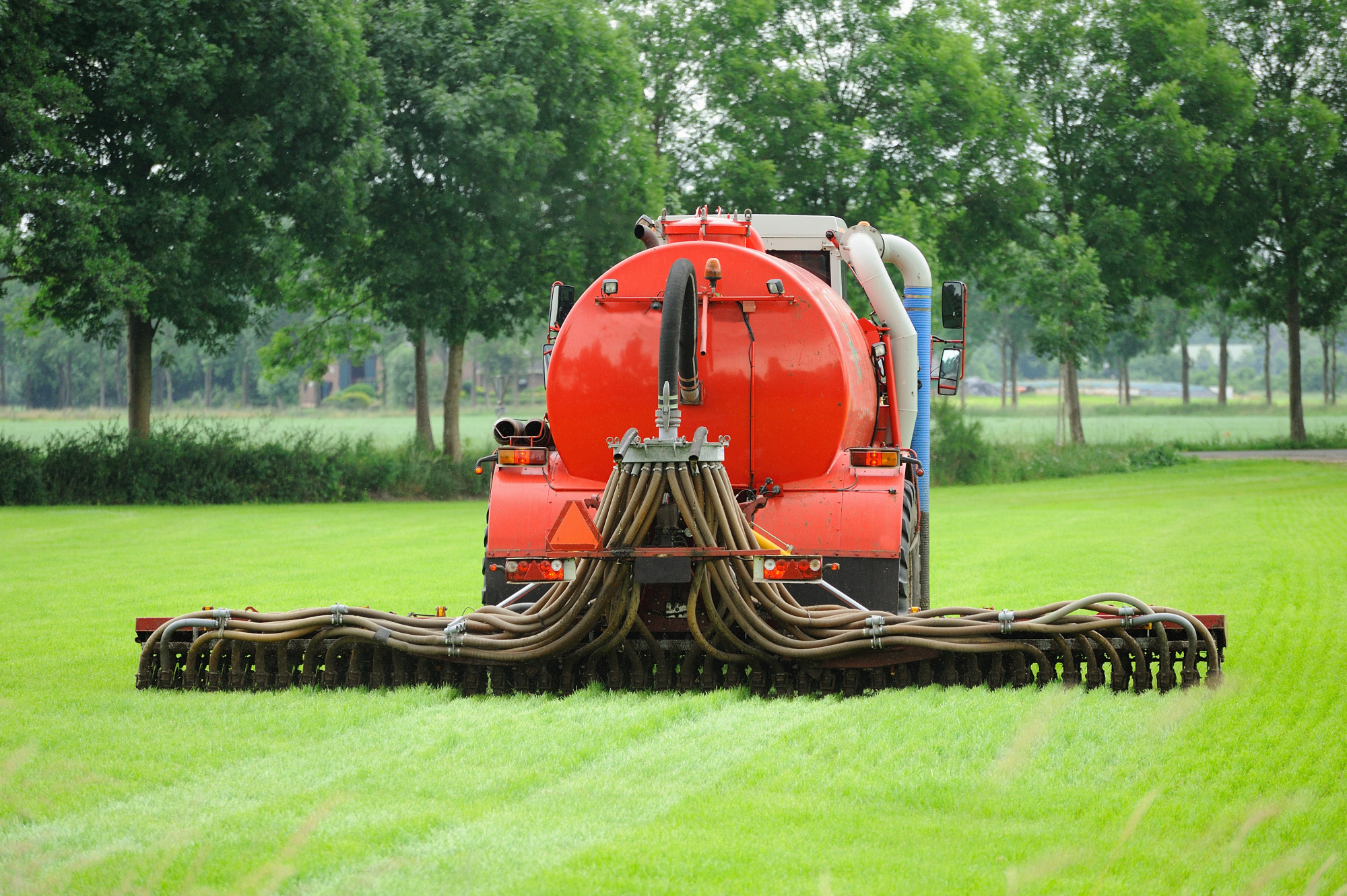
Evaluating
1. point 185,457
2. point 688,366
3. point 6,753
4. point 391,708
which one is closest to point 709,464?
point 688,366

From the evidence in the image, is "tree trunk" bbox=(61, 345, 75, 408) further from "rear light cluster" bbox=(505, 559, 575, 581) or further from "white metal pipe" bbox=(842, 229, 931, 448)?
"rear light cluster" bbox=(505, 559, 575, 581)

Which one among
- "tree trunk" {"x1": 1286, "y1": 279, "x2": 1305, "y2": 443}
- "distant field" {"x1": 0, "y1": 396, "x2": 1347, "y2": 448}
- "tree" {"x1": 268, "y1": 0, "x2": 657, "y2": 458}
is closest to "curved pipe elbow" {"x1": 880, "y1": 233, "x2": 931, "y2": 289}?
"tree" {"x1": 268, "y1": 0, "x2": 657, "y2": 458}

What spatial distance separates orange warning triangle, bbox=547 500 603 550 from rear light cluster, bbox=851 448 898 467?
182cm

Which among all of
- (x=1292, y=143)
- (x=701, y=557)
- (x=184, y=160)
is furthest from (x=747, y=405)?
(x=1292, y=143)

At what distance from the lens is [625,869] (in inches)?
162

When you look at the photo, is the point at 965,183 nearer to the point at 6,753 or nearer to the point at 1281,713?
the point at 1281,713

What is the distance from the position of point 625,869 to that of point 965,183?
2753 cm

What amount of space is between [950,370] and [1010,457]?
20876 millimetres

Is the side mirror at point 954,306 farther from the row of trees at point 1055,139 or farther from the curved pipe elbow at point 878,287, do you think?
the row of trees at point 1055,139

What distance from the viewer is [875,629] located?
6477mm

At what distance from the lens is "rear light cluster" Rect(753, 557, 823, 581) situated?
713cm

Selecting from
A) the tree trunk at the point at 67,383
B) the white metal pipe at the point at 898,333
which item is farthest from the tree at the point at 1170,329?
the tree trunk at the point at 67,383

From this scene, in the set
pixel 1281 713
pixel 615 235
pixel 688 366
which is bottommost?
pixel 1281 713

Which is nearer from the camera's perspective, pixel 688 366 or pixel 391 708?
pixel 391 708
